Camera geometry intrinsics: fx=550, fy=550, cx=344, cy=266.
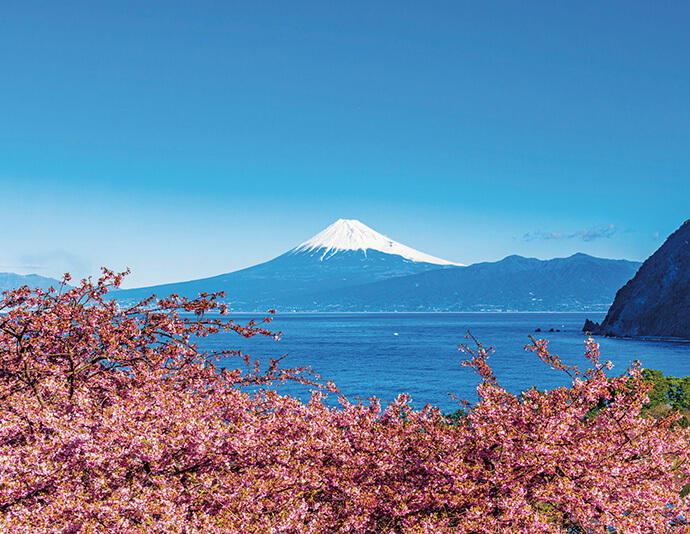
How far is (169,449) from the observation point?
19.0 ft

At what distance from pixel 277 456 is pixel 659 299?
511 feet

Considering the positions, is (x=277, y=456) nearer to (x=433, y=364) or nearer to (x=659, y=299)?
(x=433, y=364)

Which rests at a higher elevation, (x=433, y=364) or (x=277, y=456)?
(x=277, y=456)

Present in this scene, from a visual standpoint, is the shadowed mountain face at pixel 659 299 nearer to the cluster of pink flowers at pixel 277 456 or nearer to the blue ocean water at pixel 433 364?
the blue ocean water at pixel 433 364

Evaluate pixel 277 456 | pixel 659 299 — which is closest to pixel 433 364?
pixel 277 456

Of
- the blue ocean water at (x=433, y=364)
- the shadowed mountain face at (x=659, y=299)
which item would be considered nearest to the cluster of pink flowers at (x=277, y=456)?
the blue ocean water at (x=433, y=364)

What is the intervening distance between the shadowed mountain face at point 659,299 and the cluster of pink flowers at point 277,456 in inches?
5675

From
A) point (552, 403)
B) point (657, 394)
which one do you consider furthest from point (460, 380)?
point (552, 403)

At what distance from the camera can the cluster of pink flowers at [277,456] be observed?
17.7 ft

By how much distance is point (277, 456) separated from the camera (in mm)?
6164

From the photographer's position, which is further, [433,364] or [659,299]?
[659,299]

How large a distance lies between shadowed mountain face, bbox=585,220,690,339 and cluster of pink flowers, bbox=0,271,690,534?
473ft

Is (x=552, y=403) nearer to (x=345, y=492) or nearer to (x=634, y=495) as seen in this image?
(x=634, y=495)

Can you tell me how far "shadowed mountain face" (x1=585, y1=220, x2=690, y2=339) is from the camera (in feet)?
440
